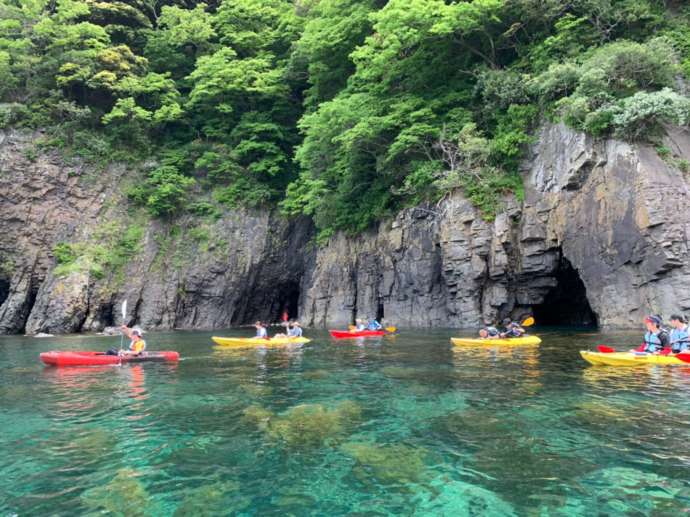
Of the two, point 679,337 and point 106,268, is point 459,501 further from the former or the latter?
point 106,268

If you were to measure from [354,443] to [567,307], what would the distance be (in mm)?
26521

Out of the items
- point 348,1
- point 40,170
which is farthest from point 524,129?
point 40,170

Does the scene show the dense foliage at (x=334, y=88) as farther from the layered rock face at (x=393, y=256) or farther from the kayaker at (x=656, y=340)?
the kayaker at (x=656, y=340)

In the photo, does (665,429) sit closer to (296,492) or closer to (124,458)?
(296,492)

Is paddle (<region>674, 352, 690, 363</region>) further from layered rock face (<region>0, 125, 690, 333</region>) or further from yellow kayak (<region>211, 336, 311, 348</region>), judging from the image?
yellow kayak (<region>211, 336, 311, 348</region>)

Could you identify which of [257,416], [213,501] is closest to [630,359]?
[257,416]

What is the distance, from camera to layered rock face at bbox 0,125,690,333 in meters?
19.2

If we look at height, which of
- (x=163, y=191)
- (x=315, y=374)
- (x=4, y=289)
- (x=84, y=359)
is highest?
(x=163, y=191)

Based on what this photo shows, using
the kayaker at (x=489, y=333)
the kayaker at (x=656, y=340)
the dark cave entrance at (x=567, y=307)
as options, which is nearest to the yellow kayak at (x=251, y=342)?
the kayaker at (x=489, y=333)

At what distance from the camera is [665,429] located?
7.14m

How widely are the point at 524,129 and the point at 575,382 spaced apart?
15856 millimetres

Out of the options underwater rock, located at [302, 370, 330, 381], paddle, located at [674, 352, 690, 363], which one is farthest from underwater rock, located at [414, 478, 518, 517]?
paddle, located at [674, 352, 690, 363]

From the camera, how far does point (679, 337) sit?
42.6 ft

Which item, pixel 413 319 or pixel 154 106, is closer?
pixel 413 319
